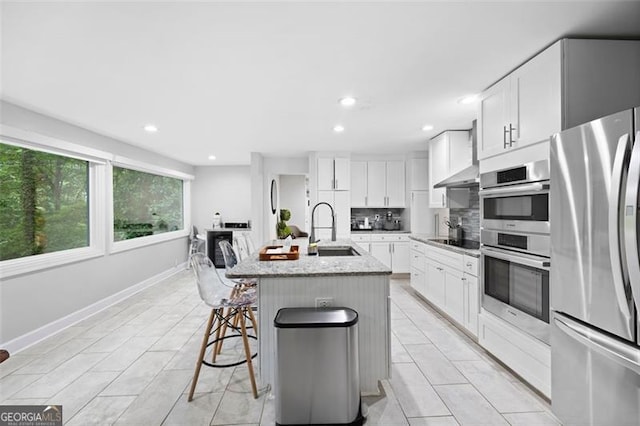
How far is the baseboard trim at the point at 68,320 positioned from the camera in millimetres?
2957

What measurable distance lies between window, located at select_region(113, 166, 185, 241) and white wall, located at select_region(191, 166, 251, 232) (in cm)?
41

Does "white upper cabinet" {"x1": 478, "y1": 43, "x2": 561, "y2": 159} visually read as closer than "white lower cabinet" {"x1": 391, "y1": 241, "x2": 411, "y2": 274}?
Yes

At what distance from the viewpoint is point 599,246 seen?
148 cm

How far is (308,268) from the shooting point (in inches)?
86.4

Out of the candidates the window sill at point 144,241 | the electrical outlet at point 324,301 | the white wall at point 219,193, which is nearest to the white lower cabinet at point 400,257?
the white wall at point 219,193

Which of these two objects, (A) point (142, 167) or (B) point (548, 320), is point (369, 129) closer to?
(B) point (548, 320)

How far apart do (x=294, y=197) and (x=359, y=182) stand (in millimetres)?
2913

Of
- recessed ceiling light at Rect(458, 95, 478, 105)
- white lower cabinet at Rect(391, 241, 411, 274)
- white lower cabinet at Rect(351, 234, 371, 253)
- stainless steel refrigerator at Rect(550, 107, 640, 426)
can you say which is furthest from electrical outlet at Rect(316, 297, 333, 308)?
white lower cabinet at Rect(391, 241, 411, 274)

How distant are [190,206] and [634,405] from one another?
7353 mm

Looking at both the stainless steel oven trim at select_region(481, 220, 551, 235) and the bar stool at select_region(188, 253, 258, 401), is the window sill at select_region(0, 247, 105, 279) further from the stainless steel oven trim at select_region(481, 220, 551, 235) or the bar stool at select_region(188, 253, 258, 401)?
the stainless steel oven trim at select_region(481, 220, 551, 235)

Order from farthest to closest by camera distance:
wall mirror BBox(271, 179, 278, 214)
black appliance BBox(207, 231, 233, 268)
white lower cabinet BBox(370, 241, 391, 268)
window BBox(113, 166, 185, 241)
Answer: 1. black appliance BBox(207, 231, 233, 268)
2. wall mirror BBox(271, 179, 278, 214)
3. white lower cabinet BBox(370, 241, 391, 268)
4. window BBox(113, 166, 185, 241)

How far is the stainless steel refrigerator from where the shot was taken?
1344mm

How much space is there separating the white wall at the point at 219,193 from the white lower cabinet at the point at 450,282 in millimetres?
4408

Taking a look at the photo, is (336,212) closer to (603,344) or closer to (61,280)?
(61,280)
